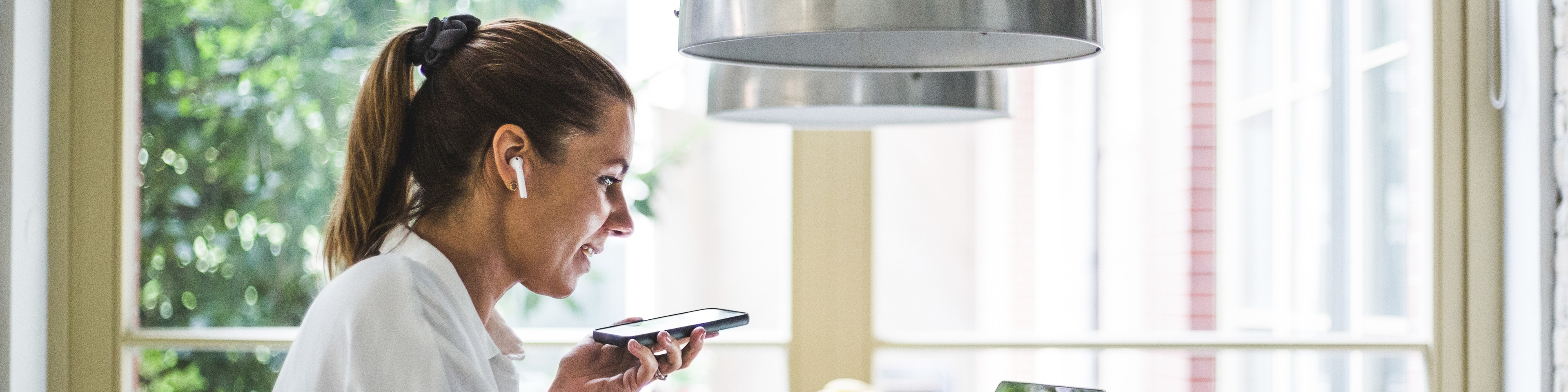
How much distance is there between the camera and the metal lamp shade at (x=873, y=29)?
64cm

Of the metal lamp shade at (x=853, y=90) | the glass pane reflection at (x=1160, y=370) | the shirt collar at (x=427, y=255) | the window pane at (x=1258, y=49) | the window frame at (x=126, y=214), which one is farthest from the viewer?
the window pane at (x=1258, y=49)

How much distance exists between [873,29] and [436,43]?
552mm

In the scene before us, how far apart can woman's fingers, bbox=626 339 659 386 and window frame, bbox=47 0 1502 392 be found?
4.51 feet

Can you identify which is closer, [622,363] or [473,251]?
[473,251]

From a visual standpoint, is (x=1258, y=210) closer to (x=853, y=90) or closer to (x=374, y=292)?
(x=853, y=90)

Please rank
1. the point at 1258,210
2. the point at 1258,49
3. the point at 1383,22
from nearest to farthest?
the point at 1383,22
the point at 1258,49
the point at 1258,210

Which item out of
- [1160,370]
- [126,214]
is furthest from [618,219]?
[1160,370]

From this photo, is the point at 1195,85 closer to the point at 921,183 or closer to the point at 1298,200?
the point at 1298,200

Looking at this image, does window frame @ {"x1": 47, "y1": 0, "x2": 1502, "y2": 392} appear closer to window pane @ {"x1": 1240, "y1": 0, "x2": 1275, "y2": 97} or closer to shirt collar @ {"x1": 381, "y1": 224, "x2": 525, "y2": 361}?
window pane @ {"x1": 1240, "y1": 0, "x2": 1275, "y2": 97}

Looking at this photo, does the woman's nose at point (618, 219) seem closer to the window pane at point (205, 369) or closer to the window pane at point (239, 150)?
the window pane at point (239, 150)

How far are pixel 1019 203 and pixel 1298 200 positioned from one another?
252 centimetres

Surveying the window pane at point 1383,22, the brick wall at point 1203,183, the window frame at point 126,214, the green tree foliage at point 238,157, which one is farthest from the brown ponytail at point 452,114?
the brick wall at point 1203,183

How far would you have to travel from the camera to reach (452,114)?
1053mm

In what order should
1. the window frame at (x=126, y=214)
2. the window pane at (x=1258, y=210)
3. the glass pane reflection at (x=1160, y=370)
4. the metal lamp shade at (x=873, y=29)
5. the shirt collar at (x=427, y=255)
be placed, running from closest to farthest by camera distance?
the metal lamp shade at (x=873, y=29)
the shirt collar at (x=427, y=255)
the window frame at (x=126, y=214)
the glass pane reflection at (x=1160, y=370)
the window pane at (x=1258, y=210)
